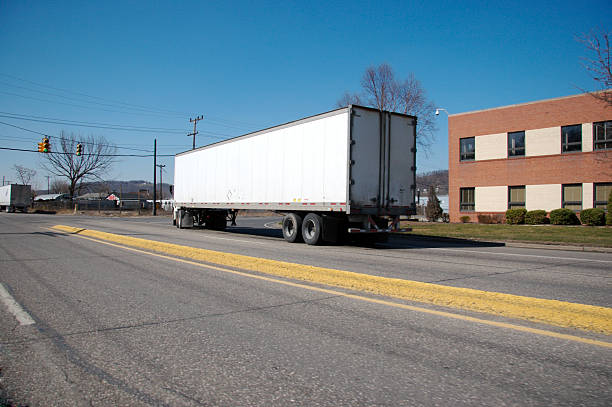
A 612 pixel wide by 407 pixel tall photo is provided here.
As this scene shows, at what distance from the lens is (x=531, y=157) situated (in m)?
28.5

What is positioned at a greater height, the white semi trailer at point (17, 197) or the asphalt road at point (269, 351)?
the white semi trailer at point (17, 197)

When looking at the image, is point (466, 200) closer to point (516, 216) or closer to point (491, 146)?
point (491, 146)

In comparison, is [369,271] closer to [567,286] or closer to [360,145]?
[567,286]

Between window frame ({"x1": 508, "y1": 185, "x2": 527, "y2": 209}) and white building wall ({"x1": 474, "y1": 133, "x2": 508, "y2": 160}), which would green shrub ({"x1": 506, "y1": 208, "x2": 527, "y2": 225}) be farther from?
white building wall ({"x1": 474, "y1": 133, "x2": 508, "y2": 160})

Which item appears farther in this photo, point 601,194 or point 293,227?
point 601,194

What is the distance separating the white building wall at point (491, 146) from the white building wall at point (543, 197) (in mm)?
3052

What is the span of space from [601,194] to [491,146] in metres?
7.35

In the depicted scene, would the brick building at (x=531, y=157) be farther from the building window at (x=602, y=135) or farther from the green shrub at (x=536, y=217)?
the green shrub at (x=536, y=217)

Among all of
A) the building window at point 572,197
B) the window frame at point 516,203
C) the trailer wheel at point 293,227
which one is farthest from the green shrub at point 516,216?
the trailer wheel at point 293,227

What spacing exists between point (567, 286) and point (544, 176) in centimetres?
2380

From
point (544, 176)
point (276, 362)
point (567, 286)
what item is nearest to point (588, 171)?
point (544, 176)

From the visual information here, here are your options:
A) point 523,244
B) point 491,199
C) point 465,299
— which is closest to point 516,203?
point 491,199

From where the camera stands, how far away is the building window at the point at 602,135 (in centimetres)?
2558

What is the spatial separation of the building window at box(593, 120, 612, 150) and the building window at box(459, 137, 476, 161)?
24.5 feet
